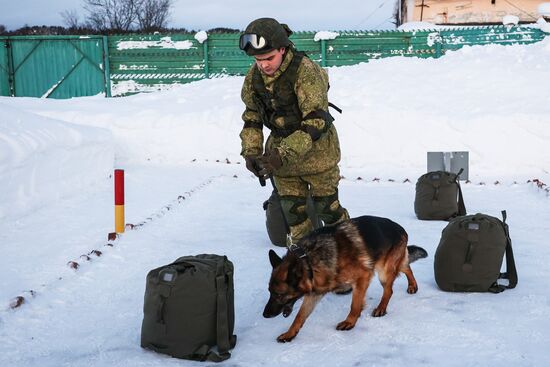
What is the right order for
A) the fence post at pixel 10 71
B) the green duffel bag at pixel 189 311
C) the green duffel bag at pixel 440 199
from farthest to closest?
1. the fence post at pixel 10 71
2. the green duffel bag at pixel 440 199
3. the green duffel bag at pixel 189 311

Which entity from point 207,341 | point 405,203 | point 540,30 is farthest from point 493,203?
point 540,30

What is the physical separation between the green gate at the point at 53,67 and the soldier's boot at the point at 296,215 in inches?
599

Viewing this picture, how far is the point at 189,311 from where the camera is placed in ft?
11.2

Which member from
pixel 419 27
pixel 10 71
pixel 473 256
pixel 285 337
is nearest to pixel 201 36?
pixel 10 71

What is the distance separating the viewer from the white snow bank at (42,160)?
24.2 feet

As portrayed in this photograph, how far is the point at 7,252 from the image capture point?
5.90m

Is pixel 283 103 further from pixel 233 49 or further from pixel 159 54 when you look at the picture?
Result: pixel 159 54

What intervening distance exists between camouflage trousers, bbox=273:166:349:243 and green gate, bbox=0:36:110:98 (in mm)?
15177

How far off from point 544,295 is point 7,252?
Answer: 4.75 m

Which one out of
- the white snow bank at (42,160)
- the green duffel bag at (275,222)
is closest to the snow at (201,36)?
the white snow bank at (42,160)

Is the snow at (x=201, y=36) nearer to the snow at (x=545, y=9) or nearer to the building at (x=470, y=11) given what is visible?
the building at (x=470, y=11)

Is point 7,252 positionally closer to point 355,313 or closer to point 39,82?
point 355,313

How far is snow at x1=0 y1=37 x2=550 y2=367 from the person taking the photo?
3.75 metres

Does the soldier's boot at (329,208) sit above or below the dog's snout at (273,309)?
above
